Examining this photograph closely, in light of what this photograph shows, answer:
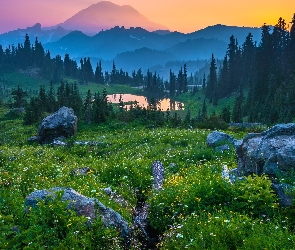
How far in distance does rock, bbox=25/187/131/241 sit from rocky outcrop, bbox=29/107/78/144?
74.0ft

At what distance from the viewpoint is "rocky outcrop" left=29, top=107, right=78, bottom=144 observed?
1196 inches

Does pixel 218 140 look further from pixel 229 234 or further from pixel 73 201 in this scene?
pixel 73 201

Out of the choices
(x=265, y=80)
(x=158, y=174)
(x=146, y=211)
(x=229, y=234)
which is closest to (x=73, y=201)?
(x=146, y=211)

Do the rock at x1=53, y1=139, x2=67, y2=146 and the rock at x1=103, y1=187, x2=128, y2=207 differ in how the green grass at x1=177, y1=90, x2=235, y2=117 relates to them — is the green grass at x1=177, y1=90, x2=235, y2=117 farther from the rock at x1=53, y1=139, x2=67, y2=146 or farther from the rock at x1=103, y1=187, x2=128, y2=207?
the rock at x1=103, y1=187, x2=128, y2=207

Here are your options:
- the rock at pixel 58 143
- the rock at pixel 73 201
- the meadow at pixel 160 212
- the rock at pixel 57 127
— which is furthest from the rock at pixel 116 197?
the rock at pixel 57 127

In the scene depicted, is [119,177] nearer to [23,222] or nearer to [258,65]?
[23,222]

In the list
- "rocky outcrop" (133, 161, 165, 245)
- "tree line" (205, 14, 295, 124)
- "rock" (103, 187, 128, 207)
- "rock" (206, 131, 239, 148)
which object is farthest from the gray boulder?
"tree line" (205, 14, 295, 124)

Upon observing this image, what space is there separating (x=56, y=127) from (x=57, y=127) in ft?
0.43

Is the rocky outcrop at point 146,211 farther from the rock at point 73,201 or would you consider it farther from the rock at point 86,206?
the rock at point 73,201

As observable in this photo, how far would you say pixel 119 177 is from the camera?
571 inches

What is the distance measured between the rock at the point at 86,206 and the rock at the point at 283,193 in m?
4.78

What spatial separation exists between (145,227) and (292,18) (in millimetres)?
103689

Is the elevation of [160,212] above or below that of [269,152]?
below

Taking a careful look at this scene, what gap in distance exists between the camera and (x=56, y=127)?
30594 millimetres
